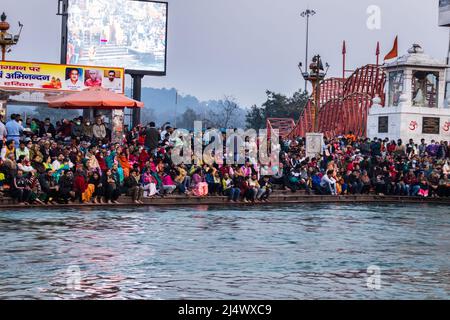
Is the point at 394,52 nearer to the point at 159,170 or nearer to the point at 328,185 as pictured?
the point at 328,185

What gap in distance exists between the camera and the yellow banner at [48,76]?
40562mm

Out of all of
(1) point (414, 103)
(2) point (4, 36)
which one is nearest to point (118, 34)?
(2) point (4, 36)

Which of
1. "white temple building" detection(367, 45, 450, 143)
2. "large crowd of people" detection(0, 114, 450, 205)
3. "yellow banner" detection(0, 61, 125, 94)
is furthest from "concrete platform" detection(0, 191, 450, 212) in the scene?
"white temple building" detection(367, 45, 450, 143)

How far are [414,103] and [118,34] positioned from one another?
50.7ft

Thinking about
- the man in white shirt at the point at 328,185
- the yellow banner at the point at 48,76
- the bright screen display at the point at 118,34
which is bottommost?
the man in white shirt at the point at 328,185

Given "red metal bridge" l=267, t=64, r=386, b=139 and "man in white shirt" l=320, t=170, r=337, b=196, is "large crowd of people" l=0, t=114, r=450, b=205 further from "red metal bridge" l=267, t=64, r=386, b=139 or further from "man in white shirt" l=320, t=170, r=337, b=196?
"red metal bridge" l=267, t=64, r=386, b=139

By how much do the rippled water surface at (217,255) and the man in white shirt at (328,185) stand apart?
7.91m

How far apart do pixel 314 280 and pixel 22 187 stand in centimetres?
1470

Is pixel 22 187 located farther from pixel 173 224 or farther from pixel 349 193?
pixel 349 193

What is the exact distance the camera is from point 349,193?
36.2 metres

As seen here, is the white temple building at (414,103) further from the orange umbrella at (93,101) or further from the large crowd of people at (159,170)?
the orange umbrella at (93,101)

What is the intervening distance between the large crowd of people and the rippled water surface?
6.31 ft

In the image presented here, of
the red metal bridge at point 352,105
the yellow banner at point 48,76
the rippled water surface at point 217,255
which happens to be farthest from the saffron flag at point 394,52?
the rippled water surface at point 217,255

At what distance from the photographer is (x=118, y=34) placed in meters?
51.0
